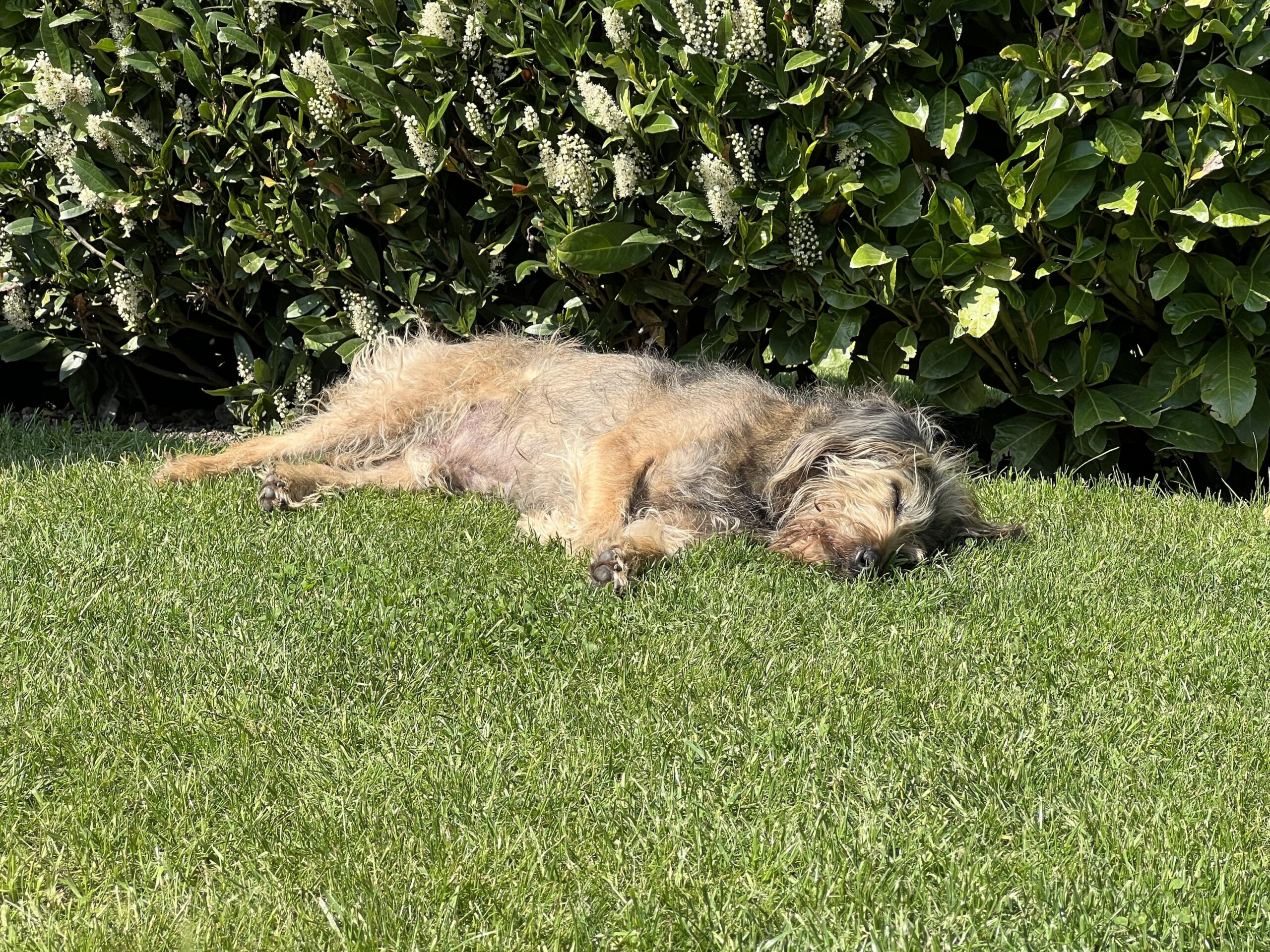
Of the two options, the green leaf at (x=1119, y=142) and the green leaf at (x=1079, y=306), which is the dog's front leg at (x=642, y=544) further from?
the green leaf at (x=1119, y=142)

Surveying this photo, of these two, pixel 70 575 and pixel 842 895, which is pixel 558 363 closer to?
pixel 70 575

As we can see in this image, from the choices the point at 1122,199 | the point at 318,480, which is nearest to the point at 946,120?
the point at 1122,199

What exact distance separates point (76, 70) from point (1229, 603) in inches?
254

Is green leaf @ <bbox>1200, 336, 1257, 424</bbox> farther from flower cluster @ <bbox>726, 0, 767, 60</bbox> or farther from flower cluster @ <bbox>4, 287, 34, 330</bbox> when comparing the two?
flower cluster @ <bbox>4, 287, 34, 330</bbox>

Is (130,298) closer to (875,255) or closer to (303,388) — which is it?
(303,388)

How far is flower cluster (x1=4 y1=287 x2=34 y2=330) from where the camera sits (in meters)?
7.04

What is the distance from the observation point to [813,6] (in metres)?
5.49

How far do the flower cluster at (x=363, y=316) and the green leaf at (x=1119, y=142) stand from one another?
12.5ft

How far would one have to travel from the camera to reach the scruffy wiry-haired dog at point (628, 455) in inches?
179

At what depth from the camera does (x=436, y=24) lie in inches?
235

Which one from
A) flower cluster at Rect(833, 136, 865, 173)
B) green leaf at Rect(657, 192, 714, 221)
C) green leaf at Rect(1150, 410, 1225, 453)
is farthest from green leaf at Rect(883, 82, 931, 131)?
green leaf at Rect(1150, 410, 1225, 453)

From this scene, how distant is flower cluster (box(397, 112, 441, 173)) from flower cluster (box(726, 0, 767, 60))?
165 cm

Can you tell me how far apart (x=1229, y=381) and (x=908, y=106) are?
196cm

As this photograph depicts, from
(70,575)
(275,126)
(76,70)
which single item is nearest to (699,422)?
(70,575)
